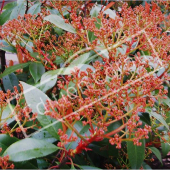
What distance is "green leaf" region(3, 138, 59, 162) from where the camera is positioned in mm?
591

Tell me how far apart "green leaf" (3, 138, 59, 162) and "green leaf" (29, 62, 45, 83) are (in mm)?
394

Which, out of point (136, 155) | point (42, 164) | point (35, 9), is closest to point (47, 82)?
point (42, 164)

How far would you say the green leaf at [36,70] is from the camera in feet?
3.26

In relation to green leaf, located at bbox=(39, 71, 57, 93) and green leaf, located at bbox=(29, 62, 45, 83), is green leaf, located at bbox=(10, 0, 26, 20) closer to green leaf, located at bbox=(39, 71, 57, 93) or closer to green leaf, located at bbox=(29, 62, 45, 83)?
green leaf, located at bbox=(29, 62, 45, 83)

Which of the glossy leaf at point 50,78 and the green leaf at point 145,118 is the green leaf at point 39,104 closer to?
the glossy leaf at point 50,78

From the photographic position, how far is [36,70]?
1013 millimetres

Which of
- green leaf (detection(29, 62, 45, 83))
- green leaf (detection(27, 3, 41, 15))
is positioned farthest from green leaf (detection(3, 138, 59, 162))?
green leaf (detection(27, 3, 41, 15))

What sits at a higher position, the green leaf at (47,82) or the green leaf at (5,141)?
the green leaf at (47,82)

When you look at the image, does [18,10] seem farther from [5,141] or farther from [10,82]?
[5,141]

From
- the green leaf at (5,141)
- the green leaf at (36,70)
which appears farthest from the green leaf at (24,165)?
the green leaf at (36,70)

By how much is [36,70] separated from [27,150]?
47 centimetres

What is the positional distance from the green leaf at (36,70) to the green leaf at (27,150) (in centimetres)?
39

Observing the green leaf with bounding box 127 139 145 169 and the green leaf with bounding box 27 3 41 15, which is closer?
the green leaf with bounding box 127 139 145 169

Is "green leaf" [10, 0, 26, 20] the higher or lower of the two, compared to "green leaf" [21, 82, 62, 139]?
higher
